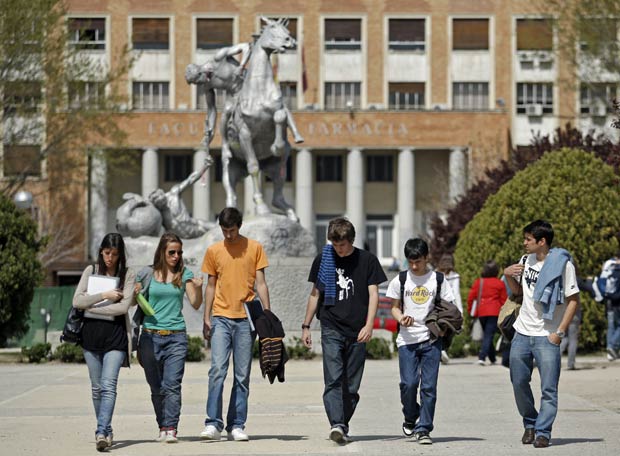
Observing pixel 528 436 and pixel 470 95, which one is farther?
pixel 470 95

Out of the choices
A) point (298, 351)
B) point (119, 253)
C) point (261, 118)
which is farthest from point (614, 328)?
point (119, 253)

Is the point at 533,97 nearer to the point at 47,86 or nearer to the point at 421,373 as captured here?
the point at 47,86

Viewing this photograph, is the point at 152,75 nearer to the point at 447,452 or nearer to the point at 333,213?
the point at 333,213

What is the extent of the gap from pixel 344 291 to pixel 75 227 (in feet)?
210

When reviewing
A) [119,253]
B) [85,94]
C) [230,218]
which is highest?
[85,94]

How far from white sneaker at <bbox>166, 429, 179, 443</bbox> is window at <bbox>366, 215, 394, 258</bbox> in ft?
220

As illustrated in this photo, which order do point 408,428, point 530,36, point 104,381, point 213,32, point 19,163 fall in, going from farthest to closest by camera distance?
1. point 213,32
2. point 530,36
3. point 19,163
4. point 408,428
5. point 104,381

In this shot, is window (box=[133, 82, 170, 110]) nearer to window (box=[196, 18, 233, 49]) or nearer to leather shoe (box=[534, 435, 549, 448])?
window (box=[196, 18, 233, 49])

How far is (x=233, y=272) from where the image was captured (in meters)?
12.9

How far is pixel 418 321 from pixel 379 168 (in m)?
68.5

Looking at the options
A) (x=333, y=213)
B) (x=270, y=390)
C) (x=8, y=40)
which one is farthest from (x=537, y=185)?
(x=333, y=213)

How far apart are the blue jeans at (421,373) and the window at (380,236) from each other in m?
66.7

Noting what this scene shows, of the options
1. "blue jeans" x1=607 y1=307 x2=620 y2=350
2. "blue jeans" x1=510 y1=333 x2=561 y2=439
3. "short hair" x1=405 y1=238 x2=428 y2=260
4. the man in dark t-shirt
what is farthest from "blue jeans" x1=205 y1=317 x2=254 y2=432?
"blue jeans" x1=607 y1=307 x2=620 y2=350

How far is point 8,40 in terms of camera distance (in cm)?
4044
